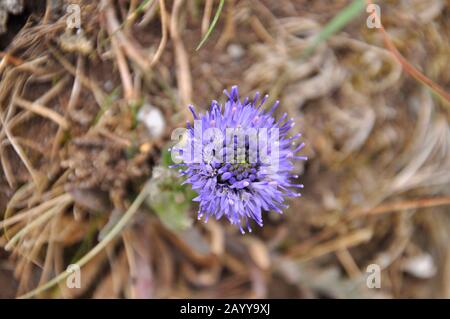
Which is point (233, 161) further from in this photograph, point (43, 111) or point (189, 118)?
point (43, 111)

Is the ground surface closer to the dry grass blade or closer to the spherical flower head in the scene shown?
the dry grass blade

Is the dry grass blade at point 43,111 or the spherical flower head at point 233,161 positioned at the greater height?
the dry grass blade at point 43,111

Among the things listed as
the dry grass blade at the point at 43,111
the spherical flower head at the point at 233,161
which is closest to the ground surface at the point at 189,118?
the dry grass blade at the point at 43,111

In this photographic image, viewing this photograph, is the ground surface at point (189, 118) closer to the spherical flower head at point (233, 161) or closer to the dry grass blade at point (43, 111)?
the dry grass blade at point (43, 111)

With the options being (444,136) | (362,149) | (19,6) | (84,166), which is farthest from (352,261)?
(19,6)

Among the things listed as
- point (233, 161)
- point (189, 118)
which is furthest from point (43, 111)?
point (233, 161)

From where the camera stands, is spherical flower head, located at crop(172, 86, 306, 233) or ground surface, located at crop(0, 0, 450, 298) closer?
spherical flower head, located at crop(172, 86, 306, 233)

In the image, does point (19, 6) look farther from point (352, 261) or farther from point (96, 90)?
point (352, 261)

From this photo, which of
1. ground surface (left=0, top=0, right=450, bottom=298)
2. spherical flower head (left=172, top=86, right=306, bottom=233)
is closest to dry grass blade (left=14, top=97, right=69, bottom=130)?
ground surface (left=0, top=0, right=450, bottom=298)
